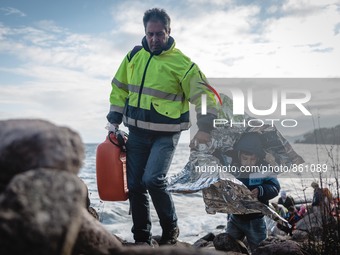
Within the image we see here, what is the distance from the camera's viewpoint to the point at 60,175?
1515 millimetres

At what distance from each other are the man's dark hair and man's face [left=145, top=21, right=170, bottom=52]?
0.04 meters

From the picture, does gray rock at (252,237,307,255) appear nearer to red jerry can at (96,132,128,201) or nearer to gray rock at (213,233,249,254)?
gray rock at (213,233,249,254)

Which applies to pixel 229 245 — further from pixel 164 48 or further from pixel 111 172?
pixel 164 48

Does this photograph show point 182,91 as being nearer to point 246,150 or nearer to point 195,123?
point 195,123

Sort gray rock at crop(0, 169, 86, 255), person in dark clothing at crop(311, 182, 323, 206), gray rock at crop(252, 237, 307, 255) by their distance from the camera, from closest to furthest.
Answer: gray rock at crop(0, 169, 86, 255) → gray rock at crop(252, 237, 307, 255) → person in dark clothing at crop(311, 182, 323, 206)

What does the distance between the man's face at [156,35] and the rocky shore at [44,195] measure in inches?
90.8

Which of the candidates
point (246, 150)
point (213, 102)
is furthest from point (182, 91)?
point (246, 150)

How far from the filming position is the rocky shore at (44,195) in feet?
4.47

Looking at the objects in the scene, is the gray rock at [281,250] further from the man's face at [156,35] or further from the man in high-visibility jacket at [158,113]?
the man's face at [156,35]

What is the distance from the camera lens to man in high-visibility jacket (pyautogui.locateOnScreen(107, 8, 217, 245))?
3877 mm

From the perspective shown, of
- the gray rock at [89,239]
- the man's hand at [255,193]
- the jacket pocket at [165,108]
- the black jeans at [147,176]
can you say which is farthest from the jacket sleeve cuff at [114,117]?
the gray rock at [89,239]

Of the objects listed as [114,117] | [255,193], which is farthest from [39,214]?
[255,193]

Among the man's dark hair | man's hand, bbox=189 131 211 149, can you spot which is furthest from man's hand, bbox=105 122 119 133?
the man's dark hair

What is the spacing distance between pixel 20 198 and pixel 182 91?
281 centimetres
